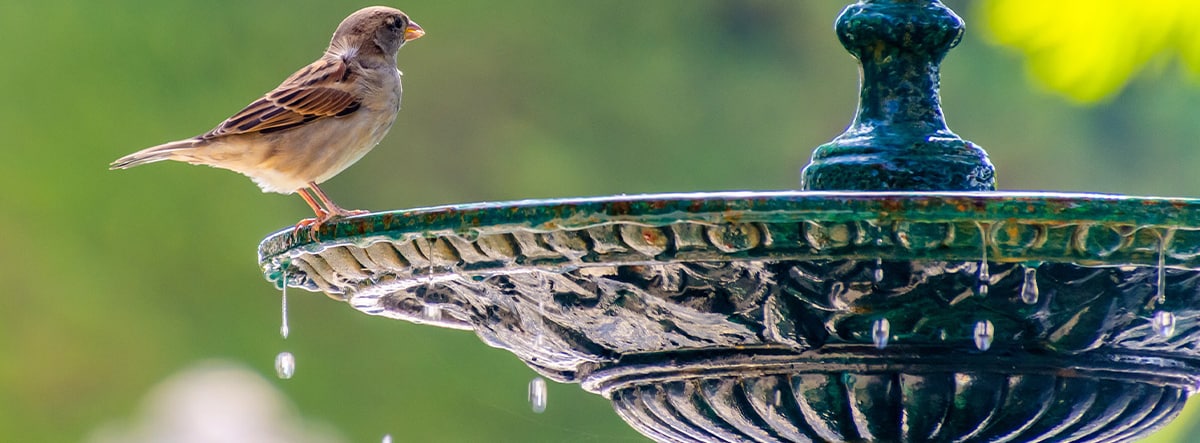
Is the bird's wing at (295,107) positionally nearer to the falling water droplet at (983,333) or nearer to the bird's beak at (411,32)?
the bird's beak at (411,32)

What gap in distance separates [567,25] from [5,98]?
9.12 feet

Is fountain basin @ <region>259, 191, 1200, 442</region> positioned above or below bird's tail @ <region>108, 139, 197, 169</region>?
below

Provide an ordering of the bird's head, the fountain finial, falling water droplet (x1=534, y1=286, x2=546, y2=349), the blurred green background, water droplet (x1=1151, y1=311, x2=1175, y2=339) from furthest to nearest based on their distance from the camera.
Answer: the blurred green background → the bird's head → the fountain finial → falling water droplet (x1=534, y1=286, x2=546, y2=349) → water droplet (x1=1151, y1=311, x2=1175, y2=339)

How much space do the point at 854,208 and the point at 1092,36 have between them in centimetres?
284

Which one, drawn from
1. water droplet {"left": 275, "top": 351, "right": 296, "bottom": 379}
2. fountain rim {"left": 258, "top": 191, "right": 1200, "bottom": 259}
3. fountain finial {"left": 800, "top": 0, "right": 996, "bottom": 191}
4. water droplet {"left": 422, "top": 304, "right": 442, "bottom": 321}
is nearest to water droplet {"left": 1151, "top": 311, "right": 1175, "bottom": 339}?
fountain rim {"left": 258, "top": 191, "right": 1200, "bottom": 259}

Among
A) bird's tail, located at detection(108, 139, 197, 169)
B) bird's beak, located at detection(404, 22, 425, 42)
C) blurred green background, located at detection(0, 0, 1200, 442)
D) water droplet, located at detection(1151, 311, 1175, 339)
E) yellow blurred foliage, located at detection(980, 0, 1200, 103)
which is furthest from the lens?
blurred green background, located at detection(0, 0, 1200, 442)

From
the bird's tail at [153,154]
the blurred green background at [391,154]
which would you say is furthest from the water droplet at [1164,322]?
the blurred green background at [391,154]

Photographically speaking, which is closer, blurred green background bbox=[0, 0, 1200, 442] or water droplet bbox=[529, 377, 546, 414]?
water droplet bbox=[529, 377, 546, 414]

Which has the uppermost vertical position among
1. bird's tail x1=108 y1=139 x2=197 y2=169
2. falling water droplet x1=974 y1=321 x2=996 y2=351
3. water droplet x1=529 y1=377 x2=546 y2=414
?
bird's tail x1=108 y1=139 x2=197 y2=169

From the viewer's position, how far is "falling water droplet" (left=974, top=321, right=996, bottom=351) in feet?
8.15

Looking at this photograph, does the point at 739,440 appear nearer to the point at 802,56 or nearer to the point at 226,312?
the point at 226,312

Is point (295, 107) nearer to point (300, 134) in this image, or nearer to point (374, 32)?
point (300, 134)

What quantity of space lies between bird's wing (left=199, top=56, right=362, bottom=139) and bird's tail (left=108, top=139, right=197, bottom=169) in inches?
2.7

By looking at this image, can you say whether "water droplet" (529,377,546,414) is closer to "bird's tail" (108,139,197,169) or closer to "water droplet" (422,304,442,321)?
"water droplet" (422,304,442,321)
